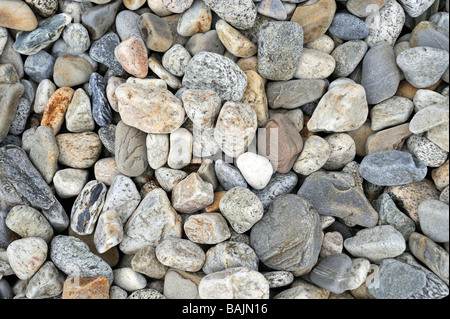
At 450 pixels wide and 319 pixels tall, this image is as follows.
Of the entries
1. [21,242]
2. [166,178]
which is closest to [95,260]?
[21,242]

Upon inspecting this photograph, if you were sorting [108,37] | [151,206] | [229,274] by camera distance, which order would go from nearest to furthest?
[229,274], [151,206], [108,37]

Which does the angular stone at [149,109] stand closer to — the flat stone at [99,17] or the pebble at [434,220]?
the flat stone at [99,17]

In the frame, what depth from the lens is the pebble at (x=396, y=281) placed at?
116 cm

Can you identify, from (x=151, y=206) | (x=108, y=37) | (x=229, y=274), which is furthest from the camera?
(x=108, y=37)

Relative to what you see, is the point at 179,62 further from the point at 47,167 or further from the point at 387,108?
the point at 387,108

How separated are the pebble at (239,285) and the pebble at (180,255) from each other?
85mm

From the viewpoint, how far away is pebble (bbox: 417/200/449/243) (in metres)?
1.19

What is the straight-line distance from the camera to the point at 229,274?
116cm

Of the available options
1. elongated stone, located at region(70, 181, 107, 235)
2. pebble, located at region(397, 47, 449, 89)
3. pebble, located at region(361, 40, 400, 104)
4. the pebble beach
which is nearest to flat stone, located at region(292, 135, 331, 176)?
the pebble beach

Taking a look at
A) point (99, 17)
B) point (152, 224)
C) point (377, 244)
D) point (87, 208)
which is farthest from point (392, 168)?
point (99, 17)

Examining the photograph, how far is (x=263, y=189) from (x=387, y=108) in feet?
1.63

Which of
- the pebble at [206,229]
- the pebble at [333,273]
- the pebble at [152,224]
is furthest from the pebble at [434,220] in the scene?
the pebble at [152,224]

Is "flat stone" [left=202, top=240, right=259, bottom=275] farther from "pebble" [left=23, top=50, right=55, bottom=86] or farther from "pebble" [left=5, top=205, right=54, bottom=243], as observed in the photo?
"pebble" [left=23, top=50, right=55, bottom=86]

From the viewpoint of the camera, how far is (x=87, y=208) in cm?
130
